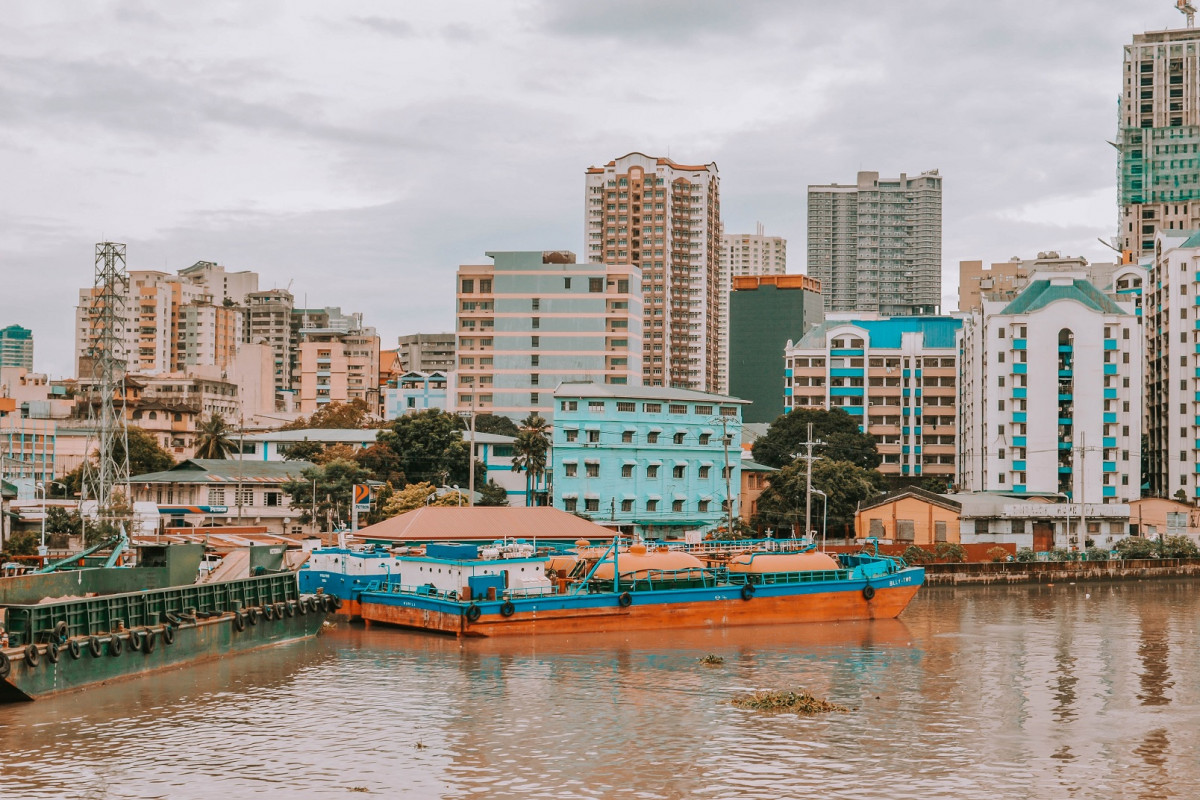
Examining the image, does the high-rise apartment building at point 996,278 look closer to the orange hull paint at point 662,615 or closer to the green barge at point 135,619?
the orange hull paint at point 662,615

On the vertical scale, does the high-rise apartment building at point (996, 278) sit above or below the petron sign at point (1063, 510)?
above

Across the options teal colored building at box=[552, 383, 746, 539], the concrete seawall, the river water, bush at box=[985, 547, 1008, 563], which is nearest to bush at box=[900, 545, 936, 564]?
the concrete seawall

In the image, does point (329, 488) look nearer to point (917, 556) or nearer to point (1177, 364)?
point (917, 556)

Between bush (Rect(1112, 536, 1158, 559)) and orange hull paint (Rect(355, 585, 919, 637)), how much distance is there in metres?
30.7

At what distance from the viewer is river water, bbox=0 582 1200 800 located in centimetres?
2416

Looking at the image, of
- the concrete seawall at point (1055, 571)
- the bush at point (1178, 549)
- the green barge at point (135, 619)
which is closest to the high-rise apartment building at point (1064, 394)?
the bush at point (1178, 549)

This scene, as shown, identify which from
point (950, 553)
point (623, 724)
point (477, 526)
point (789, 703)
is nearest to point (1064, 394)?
point (950, 553)

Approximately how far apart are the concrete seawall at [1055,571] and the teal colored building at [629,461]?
15621 millimetres

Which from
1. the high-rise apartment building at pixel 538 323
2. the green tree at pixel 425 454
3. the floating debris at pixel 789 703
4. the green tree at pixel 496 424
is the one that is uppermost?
the high-rise apartment building at pixel 538 323

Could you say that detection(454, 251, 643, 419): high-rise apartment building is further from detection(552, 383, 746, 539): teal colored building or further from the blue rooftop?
detection(552, 383, 746, 539): teal colored building

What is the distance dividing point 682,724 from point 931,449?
323 feet

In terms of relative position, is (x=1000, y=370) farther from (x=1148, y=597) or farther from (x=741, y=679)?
(x=741, y=679)

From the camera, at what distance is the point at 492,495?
81062 millimetres

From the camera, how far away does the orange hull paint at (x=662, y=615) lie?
141 ft
